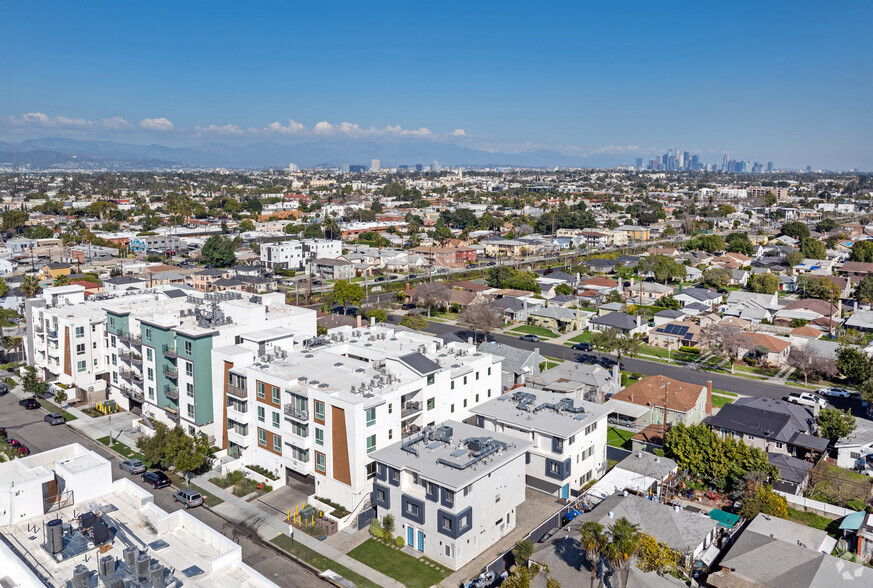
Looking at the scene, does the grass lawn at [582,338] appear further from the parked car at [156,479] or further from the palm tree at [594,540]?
the palm tree at [594,540]

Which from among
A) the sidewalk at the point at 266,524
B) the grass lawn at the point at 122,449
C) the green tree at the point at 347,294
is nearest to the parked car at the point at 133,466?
the grass lawn at the point at 122,449

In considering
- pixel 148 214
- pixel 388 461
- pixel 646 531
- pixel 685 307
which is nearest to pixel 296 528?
pixel 388 461

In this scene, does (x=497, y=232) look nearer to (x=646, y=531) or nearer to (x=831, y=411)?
(x=831, y=411)

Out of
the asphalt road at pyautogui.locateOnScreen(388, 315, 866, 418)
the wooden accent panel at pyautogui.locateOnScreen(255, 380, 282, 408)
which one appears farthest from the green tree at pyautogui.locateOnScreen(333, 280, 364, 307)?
the wooden accent panel at pyautogui.locateOnScreen(255, 380, 282, 408)

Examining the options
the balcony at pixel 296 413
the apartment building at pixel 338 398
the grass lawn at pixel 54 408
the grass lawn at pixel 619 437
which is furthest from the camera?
the grass lawn at pixel 54 408

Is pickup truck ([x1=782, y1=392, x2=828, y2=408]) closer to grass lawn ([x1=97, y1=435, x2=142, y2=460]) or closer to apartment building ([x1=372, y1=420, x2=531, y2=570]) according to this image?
apartment building ([x1=372, y1=420, x2=531, y2=570])
